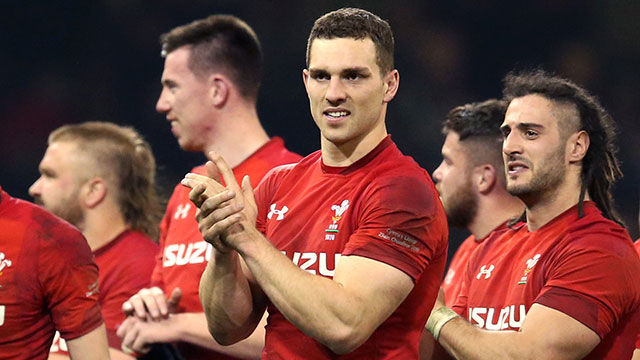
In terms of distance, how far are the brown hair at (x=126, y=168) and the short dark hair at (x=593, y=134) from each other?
215cm

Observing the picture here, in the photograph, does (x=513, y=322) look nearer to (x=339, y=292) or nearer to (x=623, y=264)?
(x=623, y=264)

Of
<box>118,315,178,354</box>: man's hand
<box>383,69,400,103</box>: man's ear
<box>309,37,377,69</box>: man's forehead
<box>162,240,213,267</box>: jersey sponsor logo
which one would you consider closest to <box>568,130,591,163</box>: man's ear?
<box>383,69,400,103</box>: man's ear

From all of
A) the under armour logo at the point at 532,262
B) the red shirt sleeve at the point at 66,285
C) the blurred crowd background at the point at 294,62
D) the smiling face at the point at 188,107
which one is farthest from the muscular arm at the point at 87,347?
the blurred crowd background at the point at 294,62

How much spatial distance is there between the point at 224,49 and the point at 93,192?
1.04 metres

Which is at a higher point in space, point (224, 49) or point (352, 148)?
point (224, 49)

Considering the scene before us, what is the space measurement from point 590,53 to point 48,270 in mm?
4954

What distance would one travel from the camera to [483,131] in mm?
4312

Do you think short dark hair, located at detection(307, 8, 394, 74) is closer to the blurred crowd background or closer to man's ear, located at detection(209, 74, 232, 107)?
man's ear, located at detection(209, 74, 232, 107)

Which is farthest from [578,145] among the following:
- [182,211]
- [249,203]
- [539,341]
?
[182,211]

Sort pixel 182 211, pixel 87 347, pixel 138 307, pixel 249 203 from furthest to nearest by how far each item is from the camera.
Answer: pixel 182 211 → pixel 138 307 → pixel 87 347 → pixel 249 203

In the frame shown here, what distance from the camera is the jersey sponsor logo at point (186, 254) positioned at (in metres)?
3.66

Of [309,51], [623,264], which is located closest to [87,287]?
[309,51]

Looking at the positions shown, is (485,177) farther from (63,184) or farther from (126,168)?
(63,184)

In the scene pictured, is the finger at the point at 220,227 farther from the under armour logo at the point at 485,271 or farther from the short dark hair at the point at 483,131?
the short dark hair at the point at 483,131
